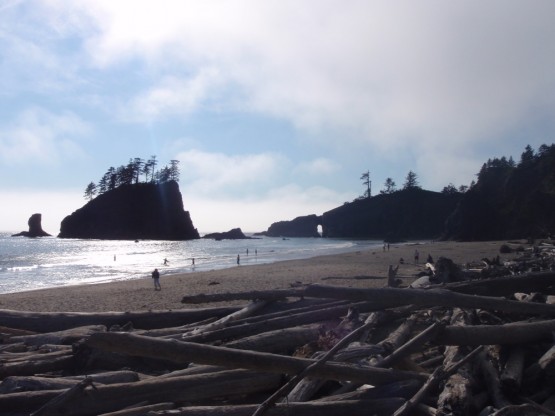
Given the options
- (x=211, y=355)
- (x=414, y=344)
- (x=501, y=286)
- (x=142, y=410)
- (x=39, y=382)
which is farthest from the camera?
(x=501, y=286)

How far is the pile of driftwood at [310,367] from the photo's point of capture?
3.73m

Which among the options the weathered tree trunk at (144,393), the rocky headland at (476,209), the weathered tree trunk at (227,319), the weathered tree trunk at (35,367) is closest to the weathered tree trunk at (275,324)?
the weathered tree trunk at (227,319)

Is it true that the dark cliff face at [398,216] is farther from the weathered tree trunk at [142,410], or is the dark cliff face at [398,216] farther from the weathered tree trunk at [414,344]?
the weathered tree trunk at [142,410]

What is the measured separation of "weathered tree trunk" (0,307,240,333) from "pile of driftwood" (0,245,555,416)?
4.86 ft

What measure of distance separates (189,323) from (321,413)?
4.83 metres

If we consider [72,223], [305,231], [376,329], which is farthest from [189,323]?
[305,231]

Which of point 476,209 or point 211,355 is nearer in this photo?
point 211,355

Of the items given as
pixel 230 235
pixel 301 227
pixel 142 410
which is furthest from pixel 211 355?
pixel 301 227

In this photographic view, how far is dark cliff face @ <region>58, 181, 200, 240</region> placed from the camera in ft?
453

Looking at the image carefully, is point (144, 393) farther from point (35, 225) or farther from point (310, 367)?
point (35, 225)

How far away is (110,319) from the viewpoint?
28.1ft

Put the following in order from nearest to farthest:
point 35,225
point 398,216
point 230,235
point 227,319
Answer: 1. point 227,319
2. point 398,216
3. point 230,235
4. point 35,225

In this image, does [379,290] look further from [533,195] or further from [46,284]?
[533,195]

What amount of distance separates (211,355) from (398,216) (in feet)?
484
